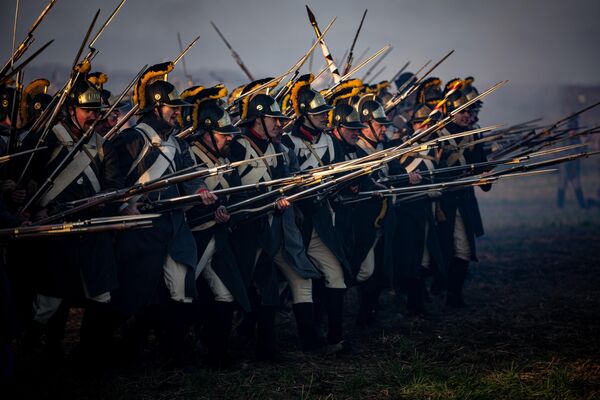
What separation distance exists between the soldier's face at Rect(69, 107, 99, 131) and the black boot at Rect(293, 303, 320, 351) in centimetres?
274

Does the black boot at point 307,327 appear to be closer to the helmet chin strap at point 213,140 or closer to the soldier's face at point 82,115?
the helmet chin strap at point 213,140

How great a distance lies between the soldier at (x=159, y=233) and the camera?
240 inches

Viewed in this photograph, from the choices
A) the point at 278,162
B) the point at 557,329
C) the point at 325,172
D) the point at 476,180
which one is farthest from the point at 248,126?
the point at 557,329

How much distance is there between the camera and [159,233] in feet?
20.2

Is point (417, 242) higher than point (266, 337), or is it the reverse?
point (417, 242)

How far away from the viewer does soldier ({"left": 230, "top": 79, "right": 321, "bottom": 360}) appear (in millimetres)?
6832

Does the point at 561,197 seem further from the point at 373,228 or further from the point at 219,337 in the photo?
the point at 219,337

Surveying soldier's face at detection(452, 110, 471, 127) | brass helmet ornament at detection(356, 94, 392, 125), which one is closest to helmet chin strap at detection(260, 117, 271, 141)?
brass helmet ornament at detection(356, 94, 392, 125)

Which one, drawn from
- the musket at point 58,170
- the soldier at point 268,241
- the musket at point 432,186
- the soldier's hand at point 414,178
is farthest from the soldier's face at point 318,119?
the musket at point 58,170

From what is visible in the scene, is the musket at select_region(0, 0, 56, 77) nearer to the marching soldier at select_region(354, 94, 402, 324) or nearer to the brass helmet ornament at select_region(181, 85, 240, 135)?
the brass helmet ornament at select_region(181, 85, 240, 135)

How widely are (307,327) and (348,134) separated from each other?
2380mm

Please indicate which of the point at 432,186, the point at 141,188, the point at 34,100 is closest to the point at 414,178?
the point at 432,186

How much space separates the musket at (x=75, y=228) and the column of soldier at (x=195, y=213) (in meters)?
0.01

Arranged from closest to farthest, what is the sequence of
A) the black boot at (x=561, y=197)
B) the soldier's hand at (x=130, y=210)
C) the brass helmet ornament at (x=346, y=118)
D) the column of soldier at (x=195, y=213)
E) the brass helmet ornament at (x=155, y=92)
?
the column of soldier at (x=195, y=213) < the soldier's hand at (x=130, y=210) < the brass helmet ornament at (x=155, y=92) < the brass helmet ornament at (x=346, y=118) < the black boot at (x=561, y=197)
